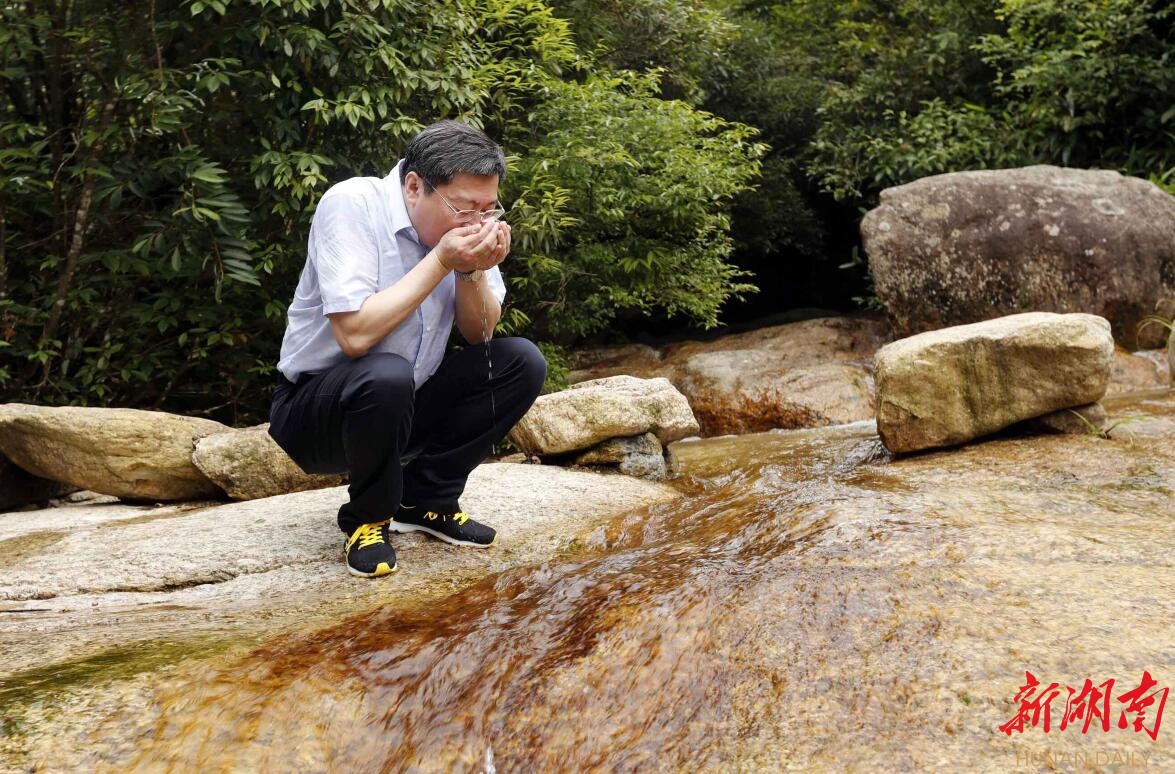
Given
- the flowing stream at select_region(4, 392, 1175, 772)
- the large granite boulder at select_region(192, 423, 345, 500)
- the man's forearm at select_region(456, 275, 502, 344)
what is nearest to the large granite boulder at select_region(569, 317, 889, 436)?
the large granite boulder at select_region(192, 423, 345, 500)

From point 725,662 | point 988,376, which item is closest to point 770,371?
point 988,376

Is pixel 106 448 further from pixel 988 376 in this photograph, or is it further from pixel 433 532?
pixel 988 376

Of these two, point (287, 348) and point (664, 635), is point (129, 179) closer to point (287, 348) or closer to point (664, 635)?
point (287, 348)

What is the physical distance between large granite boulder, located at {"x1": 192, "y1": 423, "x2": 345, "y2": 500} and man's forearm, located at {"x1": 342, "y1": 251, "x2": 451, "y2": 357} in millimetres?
2115

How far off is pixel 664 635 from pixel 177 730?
4.01 feet

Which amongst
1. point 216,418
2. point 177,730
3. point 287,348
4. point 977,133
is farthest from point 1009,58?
point 177,730

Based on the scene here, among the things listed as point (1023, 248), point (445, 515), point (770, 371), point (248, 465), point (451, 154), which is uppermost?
point (451, 154)

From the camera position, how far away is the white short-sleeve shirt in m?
3.08

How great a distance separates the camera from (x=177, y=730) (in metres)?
2.27

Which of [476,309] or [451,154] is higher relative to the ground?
[451,154]

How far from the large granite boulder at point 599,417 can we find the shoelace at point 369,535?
1802mm

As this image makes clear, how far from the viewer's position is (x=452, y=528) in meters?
3.66

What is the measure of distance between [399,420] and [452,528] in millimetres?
678

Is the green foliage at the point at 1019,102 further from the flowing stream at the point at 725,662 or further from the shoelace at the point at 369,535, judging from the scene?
the shoelace at the point at 369,535
